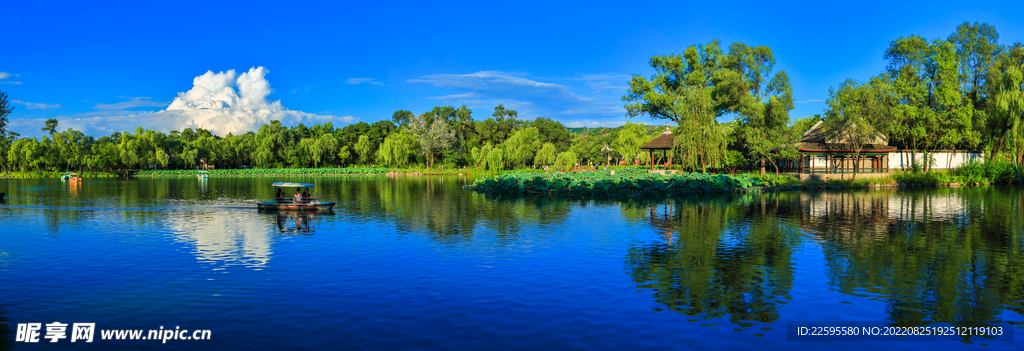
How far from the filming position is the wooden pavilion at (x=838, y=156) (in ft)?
175

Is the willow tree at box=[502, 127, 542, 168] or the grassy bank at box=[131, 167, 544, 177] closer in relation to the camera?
the willow tree at box=[502, 127, 542, 168]

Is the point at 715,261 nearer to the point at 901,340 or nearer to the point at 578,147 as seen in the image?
the point at 901,340

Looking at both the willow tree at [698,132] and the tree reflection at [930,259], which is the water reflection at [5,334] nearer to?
the tree reflection at [930,259]

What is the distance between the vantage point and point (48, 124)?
116 metres

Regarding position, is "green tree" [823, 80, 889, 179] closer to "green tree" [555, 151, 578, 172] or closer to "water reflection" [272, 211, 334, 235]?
"green tree" [555, 151, 578, 172]

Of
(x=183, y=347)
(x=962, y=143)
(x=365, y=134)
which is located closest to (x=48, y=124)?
(x=365, y=134)

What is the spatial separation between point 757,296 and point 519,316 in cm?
470

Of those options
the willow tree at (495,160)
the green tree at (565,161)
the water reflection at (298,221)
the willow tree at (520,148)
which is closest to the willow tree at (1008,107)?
the green tree at (565,161)

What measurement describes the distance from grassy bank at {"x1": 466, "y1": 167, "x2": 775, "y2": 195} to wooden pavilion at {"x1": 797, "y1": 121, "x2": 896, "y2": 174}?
39.2ft

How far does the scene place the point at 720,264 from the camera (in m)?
14.0

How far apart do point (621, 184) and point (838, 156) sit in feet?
91.5

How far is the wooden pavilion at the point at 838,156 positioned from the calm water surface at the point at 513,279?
101 feet

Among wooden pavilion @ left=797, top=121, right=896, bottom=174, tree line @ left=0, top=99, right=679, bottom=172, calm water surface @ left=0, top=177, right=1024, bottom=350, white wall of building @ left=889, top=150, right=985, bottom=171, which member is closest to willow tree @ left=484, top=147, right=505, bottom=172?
tree line @ left=0, top=99, right=679, bottom=172

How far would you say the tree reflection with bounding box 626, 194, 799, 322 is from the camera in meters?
10.3
